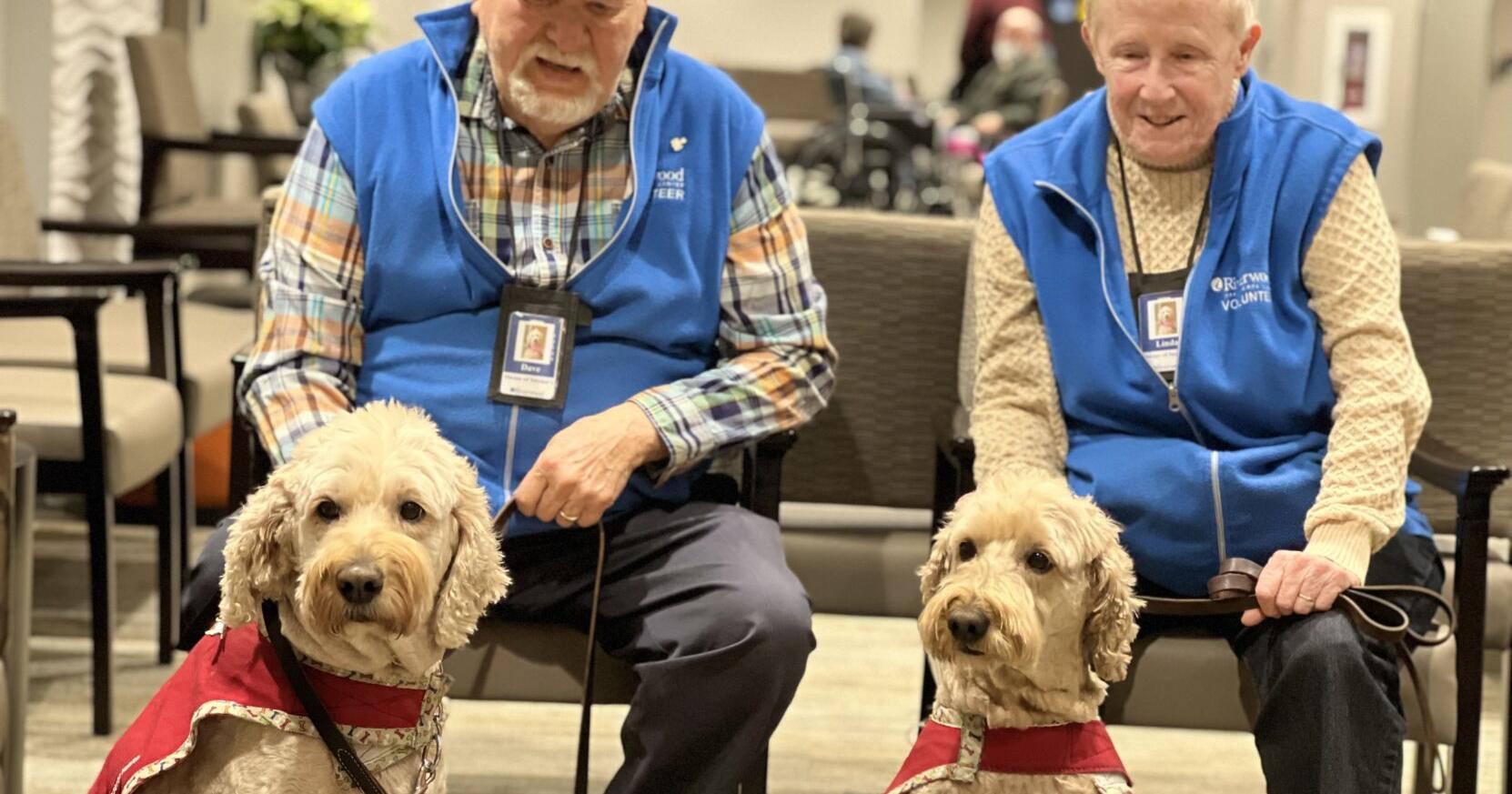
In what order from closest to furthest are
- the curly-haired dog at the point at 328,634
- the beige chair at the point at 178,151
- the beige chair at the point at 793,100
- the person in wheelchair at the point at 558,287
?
the curly-haired dog at the point at 328,634, the person in wheelchair at the point at 558,287, the beige chair at the point at 178,151, the beige chair at the point at 793,100

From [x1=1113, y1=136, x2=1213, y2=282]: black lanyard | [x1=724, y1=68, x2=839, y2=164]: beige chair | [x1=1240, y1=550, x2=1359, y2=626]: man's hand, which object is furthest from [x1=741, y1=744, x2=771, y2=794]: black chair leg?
[x1=724, y1=68, x2=839, y2=164]: beige chair

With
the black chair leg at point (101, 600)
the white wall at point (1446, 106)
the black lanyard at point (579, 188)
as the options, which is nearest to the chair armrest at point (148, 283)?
the black chair leg at point (101, 600)

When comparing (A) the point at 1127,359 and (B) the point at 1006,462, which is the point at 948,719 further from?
(A) the point at 1127,359

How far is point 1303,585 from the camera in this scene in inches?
94.9

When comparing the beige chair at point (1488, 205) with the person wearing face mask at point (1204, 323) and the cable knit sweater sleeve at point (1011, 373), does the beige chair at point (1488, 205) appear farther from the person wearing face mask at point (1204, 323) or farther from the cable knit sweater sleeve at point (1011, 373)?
the cable knit sweater sleeve at point (1011, 373)

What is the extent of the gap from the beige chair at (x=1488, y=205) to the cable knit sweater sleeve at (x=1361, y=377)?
2.23m

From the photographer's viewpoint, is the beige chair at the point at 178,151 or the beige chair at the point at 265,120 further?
the beige chair at the point at 265,120

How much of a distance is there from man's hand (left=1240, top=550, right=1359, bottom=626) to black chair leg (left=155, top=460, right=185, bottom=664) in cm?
245

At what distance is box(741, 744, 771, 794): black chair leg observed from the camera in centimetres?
272

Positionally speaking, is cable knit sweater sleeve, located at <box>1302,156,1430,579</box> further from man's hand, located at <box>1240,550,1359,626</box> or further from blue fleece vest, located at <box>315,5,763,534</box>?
blue fleece vest, located at <box>315,5,763,534</box>

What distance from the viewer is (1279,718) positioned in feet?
7.84

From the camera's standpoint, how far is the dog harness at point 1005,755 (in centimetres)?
215

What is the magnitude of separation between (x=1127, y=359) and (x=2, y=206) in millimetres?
2697

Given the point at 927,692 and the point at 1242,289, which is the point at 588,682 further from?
the point at 1242,289
